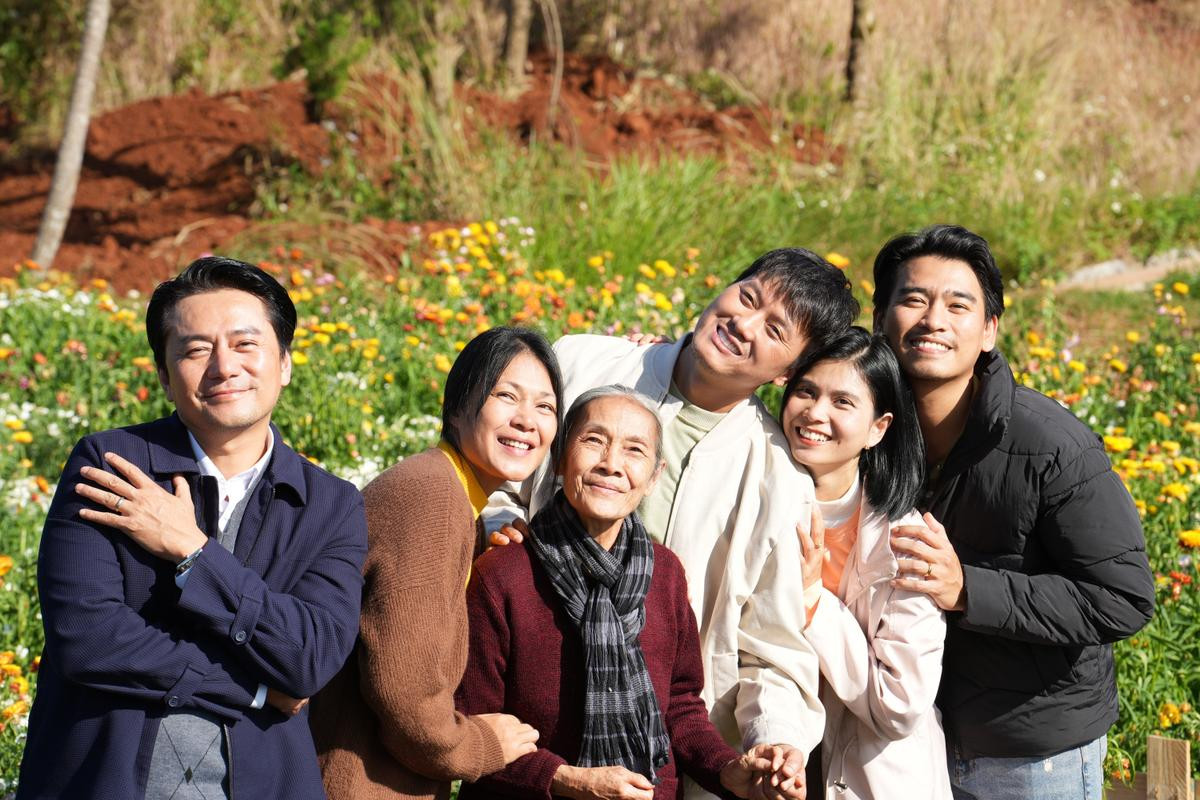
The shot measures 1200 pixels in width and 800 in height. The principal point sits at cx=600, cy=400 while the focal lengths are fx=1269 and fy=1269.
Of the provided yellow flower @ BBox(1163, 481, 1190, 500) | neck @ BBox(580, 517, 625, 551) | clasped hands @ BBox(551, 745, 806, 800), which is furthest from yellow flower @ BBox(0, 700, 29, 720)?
yellow flower @ BBox(1163, 481, 1190, 500)

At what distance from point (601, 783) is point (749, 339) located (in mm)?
1004

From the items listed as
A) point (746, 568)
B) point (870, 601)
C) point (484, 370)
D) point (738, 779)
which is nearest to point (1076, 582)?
point (870, 601)

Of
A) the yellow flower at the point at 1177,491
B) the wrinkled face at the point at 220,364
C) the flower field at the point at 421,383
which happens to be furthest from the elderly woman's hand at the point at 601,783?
the yellow flower at the point at 1177,491

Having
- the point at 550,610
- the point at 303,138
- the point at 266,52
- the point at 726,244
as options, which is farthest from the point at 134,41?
the point at 550,610

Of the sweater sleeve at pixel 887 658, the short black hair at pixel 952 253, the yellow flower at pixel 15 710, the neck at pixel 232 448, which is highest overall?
the short black hair at pixel 952 253

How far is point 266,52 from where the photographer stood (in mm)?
12867

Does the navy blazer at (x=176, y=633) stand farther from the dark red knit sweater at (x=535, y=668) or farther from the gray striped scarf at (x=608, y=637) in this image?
the gray striped scarf at (x=608, y=637)

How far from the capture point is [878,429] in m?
2.80

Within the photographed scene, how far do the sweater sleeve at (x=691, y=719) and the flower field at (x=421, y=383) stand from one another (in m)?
1.43

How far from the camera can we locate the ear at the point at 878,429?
2.79 meters

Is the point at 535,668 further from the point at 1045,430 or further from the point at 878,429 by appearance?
the point at 1045,430

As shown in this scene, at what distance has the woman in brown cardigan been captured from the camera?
2.32 m

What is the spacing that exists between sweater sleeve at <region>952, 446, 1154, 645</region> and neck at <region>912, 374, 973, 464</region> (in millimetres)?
253

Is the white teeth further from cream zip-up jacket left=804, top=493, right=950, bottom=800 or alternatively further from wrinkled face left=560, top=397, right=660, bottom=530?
cream zip-up jacket left=804, top=493, right=950, bottom=800
